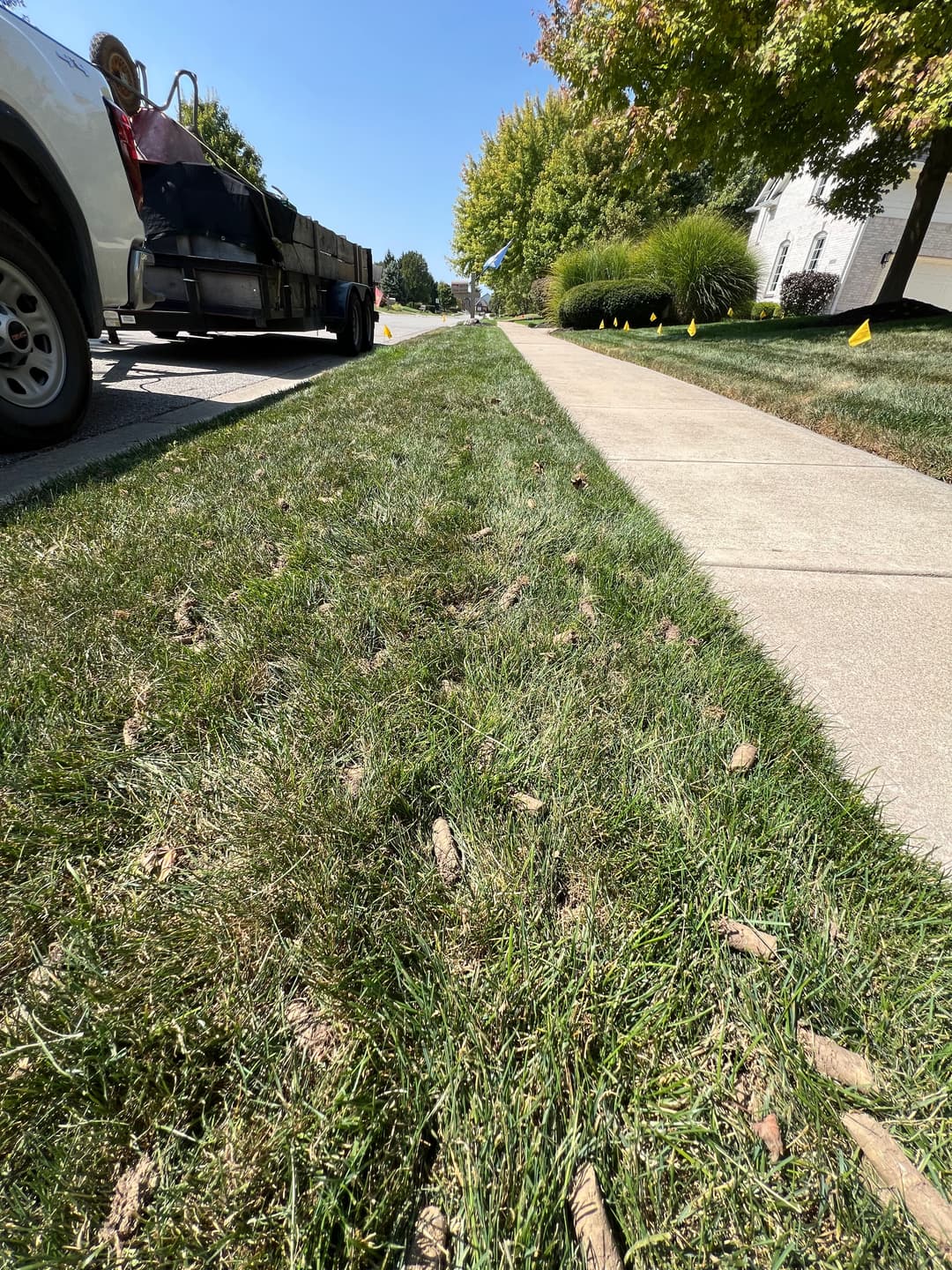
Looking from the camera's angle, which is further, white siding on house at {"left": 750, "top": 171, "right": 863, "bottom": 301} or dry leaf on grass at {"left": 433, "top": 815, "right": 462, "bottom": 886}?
white siding on house at {"left": 750, "top": 171, "right": 863, "bottom": 301}

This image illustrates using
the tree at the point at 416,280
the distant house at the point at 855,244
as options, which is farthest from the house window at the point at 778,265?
the tree at the point at 416,280

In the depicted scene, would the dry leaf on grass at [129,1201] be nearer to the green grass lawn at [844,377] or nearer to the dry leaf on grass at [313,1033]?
the dry leaf on grass at [313,1033]

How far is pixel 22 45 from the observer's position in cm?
285

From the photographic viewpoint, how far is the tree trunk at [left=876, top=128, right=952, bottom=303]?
11.8 metres

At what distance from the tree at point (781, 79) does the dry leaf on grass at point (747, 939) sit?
37.8ft

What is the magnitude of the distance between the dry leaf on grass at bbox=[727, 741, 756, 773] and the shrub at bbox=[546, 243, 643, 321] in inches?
885

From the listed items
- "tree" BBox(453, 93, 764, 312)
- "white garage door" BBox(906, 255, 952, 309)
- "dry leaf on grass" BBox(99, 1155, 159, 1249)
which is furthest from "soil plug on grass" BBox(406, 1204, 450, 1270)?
"tree" BBox(453, 93, 764, 312)

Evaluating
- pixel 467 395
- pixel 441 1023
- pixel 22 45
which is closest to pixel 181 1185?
pixel 441 1023

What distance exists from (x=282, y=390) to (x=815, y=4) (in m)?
8.98

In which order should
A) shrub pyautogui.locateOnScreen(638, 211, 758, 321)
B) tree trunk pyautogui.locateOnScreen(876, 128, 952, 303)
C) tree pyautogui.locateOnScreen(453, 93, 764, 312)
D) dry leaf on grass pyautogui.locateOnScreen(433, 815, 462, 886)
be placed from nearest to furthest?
dry leaf on grass pyautogui.locateOnScreen(433, 815, 462, 886) < tree trunk pyautogui.locateOnScreen(876, 128, 952, 303) < shrub pyautogui.locateOnScreen(638, 211, 758, 321) < tree pyautogui.locateOnScreen(453, 93, 764, 312)

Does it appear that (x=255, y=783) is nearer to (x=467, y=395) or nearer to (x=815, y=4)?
(x=467, y=395)

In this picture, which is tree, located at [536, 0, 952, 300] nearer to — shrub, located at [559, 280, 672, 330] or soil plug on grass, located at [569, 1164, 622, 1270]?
shrub, located at [559, 280, 672, 330]

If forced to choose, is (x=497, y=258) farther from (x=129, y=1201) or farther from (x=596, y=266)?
(x=129, y=1201)

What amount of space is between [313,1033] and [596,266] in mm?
25080
